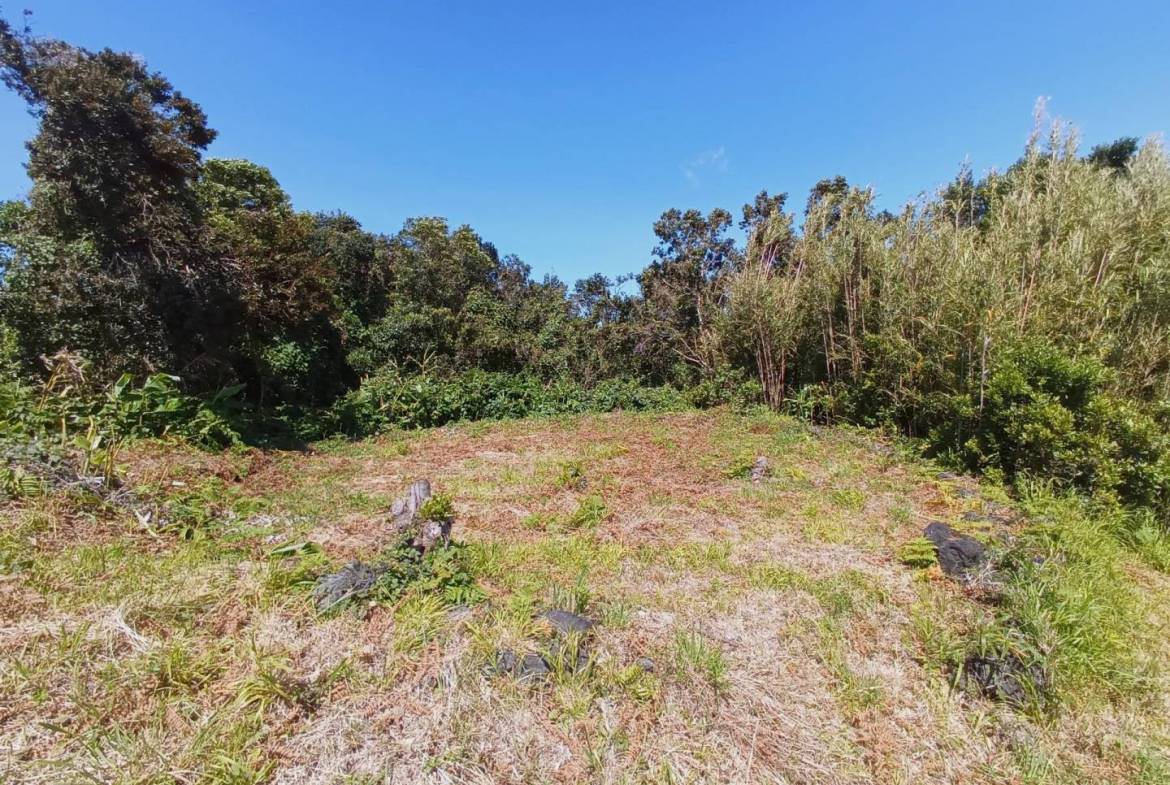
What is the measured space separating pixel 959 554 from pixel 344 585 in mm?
3560

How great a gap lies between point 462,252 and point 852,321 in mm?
8721

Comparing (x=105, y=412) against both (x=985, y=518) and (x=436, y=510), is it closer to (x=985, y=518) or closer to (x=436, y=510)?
(x=436, y=510)

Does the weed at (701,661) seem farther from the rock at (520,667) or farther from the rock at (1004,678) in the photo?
the rock at (1004,678)

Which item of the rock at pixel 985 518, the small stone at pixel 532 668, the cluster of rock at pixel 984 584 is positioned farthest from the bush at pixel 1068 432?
the small stone at pixel 532 668

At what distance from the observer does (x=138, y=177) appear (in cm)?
512

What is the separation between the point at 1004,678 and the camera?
190 centimetres

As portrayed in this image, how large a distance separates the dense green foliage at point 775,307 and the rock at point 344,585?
3.60 meters

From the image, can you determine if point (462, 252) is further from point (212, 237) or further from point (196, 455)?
point (196, 455)

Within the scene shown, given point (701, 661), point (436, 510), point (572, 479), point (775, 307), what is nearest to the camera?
point (701, 661)

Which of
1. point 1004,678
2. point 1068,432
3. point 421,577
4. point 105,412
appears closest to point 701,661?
point 1004,678

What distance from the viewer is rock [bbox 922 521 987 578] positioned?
2.73 metres

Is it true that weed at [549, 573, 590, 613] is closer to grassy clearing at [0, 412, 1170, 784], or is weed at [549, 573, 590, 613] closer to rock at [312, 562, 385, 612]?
grassy clearing at [0, 412, 1170, 784]

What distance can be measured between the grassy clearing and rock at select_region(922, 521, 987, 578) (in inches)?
3.9

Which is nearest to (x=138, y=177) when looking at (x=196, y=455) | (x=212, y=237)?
(x=212, y=237)
